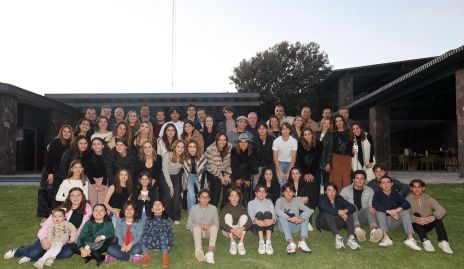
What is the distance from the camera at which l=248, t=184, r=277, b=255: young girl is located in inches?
223

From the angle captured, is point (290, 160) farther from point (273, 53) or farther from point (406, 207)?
point (273, 53)

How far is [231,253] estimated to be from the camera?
5.61m

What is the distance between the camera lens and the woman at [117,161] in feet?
21.6

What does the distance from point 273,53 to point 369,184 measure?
26.5 m

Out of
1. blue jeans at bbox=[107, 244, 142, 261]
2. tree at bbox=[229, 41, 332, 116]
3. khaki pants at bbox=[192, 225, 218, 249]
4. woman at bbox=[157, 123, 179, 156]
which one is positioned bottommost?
blue jeans at bbox=[107, 244, 142, 261]

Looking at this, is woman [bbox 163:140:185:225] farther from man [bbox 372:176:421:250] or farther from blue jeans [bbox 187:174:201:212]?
man [bbox 372:176:421:250]

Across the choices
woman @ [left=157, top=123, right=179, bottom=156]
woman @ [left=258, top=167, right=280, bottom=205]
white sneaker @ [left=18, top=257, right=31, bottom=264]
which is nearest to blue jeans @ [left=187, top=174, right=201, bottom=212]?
woman @ [left=157, top=123, right=179, bottom=156]

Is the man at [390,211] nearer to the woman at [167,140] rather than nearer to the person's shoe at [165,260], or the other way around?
the person's shoe at [165,260]

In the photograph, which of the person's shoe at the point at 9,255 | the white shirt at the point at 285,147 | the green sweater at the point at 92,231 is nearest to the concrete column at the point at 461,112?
the white shirt at the point at 285,147

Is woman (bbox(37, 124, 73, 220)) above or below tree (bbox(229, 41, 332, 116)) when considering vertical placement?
below

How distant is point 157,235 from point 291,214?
7.19ft

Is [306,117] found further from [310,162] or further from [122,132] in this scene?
[122,132]

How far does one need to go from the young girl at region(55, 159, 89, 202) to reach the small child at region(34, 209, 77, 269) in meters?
0.74

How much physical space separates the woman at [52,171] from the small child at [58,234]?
1.59 metres
